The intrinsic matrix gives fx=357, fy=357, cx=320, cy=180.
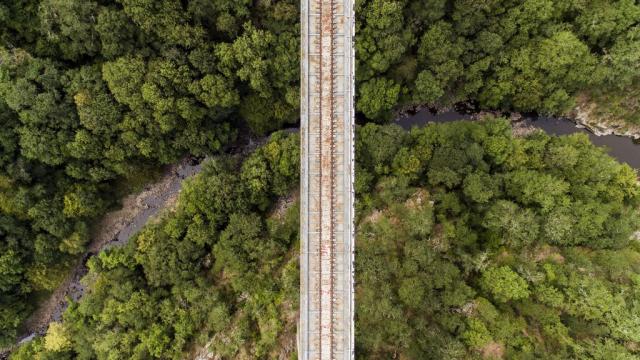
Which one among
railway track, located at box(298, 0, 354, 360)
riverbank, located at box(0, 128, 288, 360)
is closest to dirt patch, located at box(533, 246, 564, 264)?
railway track, located at box(298, 0, 354, 360)

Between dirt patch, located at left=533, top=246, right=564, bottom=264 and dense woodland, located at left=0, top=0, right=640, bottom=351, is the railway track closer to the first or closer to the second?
dense woodland, located at left=0, top=0, right=640, bottom=351

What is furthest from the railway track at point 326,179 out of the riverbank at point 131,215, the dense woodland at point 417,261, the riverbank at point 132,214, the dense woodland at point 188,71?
the riverbank at point 131,215

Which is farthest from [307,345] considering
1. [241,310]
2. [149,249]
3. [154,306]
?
[149,249]

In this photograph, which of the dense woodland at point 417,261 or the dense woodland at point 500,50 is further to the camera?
the dense woodland at point 500,50

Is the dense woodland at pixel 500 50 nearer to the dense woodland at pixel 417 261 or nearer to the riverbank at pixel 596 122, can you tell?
the riverbank at pixel 596 122

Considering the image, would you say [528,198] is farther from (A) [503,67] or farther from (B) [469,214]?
(A) [503,67]

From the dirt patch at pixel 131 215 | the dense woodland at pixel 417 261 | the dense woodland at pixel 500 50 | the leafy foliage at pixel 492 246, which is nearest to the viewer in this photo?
the leafy foliage at pixel 492 246
